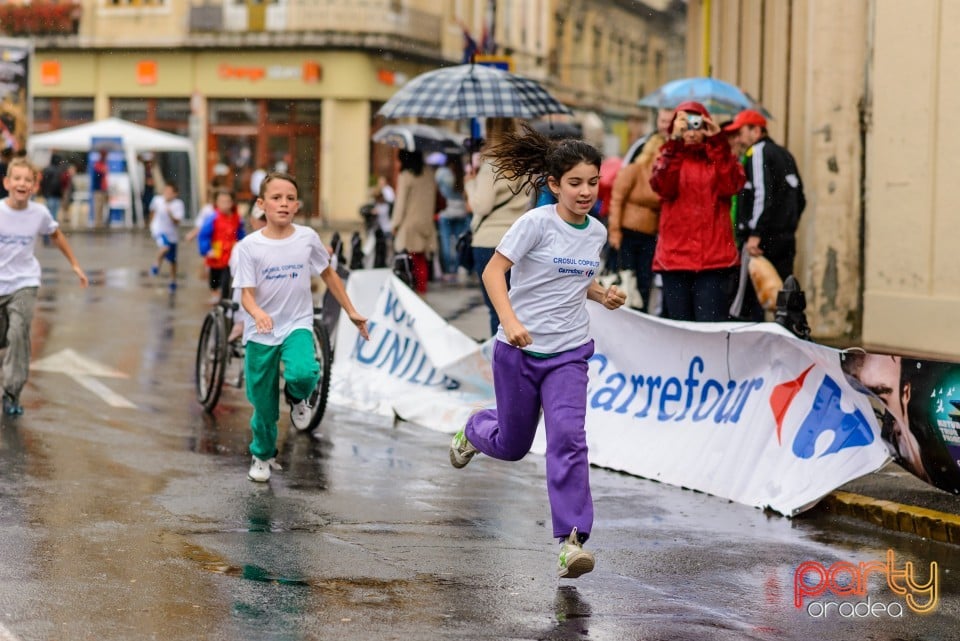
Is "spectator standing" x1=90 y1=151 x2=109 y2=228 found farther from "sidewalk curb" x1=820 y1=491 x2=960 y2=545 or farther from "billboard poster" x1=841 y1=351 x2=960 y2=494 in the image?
"billboard poster" x1=841 y1=351 x2=960 y2=494

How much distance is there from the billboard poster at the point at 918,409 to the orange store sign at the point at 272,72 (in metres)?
A: 42.6

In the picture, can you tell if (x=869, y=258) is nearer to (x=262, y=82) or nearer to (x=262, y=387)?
(x=262, y=387)

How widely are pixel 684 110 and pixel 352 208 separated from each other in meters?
40.6

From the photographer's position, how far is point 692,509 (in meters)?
8.30

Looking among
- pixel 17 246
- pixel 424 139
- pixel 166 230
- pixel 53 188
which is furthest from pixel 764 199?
pixel 53 188

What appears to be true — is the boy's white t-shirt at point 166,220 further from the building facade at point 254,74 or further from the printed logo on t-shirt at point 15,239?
the building facade at point 254,74

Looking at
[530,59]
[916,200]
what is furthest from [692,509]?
[530,59]

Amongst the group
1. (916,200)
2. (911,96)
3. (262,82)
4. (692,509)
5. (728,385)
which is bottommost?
(692,509)

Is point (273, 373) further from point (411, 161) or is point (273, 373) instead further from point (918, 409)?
point (411, 161)

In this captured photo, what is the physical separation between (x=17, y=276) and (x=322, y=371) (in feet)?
7.08

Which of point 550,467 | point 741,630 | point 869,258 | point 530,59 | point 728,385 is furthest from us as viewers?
point 530,59

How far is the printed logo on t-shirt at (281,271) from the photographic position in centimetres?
883

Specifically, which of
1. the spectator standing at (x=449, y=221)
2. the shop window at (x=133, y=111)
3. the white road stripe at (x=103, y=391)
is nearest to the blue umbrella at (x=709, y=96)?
the white road stripe at (x=103, y=391)

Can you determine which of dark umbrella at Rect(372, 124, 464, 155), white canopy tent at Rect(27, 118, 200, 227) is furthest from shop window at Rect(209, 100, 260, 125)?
dark umbrella at Rect(372, 124, 464, 155)
